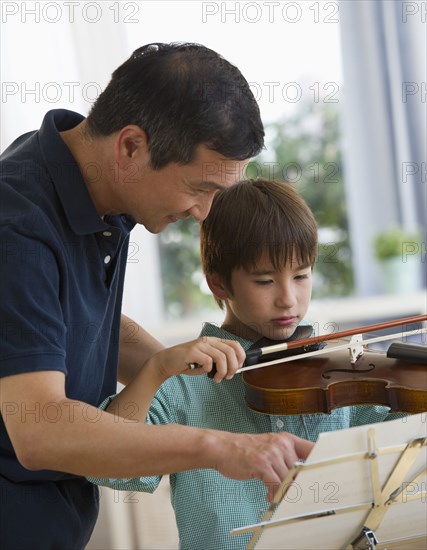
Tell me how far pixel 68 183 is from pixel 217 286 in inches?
16.2

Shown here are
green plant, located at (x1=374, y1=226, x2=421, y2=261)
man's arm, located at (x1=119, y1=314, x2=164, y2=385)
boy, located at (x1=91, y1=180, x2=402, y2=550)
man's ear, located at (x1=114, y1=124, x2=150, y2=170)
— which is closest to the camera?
man's ear, located at (x1=114, y1=124, x2=150, y2=170)

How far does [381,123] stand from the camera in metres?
3.18

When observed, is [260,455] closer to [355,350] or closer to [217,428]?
[217,428]

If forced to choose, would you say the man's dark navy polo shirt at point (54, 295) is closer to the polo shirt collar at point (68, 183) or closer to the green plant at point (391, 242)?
the polo shirt collar at point (68, 183)

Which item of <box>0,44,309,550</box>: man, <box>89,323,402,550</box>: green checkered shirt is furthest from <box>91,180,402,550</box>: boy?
<box>0,44,309,550</box>: man

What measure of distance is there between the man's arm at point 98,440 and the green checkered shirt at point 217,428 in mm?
260

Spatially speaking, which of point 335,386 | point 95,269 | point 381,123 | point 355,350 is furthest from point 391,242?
point 95,269

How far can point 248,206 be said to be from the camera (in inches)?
59.1

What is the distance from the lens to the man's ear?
1195 mm

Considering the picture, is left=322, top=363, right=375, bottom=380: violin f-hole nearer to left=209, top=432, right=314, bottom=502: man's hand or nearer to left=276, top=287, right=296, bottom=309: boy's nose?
left=276, top=287, right=296, bottom=309: boy's nose

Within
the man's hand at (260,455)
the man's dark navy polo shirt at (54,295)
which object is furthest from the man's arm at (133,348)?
the man's hand at (260,455)

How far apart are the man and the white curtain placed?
1.95 m

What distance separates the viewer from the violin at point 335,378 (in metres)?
1.29

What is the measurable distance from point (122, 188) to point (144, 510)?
1611 mm
